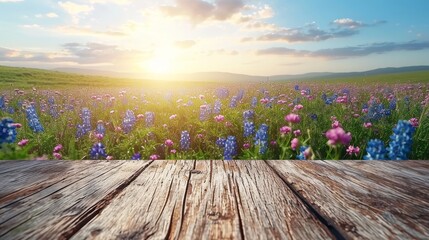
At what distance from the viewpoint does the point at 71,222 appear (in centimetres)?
123

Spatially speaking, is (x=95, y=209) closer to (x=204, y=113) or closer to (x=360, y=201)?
(x=360, y=201)

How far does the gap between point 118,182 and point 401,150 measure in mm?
2403

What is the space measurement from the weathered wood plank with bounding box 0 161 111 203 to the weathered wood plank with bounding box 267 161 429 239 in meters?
1.20

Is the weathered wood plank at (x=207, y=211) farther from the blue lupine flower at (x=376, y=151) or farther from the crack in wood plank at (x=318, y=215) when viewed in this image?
the blue lupine flower at (x=376, y=151)

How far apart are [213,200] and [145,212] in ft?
0.96

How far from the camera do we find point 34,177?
75.0 inches

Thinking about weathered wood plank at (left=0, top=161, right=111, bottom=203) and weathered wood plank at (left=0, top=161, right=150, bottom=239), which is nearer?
weathered wood plank at (left=0, top=161, right=150, bottom=239)

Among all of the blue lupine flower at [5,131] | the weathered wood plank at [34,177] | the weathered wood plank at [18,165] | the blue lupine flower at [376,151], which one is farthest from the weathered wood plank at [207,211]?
the blue lupine flower at [5,131]

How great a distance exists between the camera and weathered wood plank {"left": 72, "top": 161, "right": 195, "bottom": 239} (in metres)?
1.14

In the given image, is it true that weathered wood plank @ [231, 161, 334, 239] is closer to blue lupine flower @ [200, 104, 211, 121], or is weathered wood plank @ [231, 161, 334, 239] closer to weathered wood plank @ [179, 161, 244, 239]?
weathered wood plank @ [179, 161, 244, 239]

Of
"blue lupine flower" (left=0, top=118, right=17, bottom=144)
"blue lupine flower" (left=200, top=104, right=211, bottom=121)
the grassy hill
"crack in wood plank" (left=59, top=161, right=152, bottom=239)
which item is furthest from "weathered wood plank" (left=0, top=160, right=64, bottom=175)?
the grassy hill

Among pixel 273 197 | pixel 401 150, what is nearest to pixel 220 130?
pixel 401 150

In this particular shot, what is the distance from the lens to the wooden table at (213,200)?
3.80 feet

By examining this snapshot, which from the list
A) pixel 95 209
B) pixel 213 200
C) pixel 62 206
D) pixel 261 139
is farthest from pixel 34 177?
pixel 261 139
